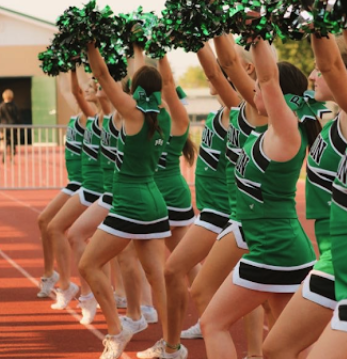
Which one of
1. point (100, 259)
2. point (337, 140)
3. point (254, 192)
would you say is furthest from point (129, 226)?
point (337, 140)

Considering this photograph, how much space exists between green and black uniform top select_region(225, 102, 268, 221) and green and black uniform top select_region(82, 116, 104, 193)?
83.6 inches

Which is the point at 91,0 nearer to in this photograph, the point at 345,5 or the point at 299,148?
the point at 299,148

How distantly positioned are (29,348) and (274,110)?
304 cm

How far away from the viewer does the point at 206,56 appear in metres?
5.59

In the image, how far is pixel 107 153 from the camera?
22.4ft

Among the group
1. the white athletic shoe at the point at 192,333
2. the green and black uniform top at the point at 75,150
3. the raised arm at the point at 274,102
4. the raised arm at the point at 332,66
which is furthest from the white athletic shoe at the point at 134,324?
the raised arm at the point at 332,66

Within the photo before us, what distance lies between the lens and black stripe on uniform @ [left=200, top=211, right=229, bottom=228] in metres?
5.72

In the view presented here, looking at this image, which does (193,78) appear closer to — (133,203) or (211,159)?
(211,159)

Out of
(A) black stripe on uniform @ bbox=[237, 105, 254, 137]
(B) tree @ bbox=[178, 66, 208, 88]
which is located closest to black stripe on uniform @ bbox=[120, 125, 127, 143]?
(A) black stripe on uniform @ bbox=[237, 105, 254, 137]

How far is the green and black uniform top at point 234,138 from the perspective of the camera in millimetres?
5259

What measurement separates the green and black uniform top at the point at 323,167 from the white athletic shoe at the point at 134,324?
2.93m

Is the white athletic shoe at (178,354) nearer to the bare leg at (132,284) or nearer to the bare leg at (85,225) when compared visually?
the bare leg at (132,284)

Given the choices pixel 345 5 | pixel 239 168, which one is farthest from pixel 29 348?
pixel 345 5

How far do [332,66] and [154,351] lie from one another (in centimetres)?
293
